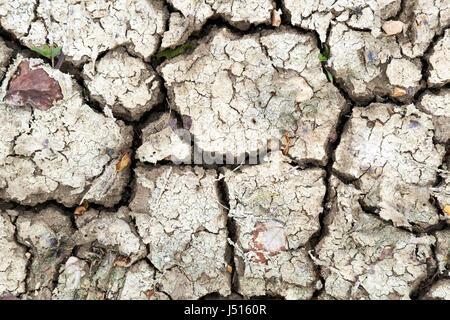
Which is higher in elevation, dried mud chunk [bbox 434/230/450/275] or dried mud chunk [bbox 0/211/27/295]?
dried mud chunk [bbox 434/230/450/275]

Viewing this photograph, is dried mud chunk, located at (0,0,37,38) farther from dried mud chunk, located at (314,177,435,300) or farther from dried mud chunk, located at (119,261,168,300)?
dried mud chunk, located at (314,177,435,300)

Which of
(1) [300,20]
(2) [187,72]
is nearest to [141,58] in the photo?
(2) [187,72]

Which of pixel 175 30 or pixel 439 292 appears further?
pixel 175 30

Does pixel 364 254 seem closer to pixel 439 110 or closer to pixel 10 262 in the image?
pixel 439 110

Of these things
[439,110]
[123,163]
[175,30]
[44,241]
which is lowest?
[44,241]

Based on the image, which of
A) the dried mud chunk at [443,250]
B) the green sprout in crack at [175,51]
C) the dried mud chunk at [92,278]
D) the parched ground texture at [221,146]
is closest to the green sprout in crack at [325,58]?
the parched ground texture at [221,146]

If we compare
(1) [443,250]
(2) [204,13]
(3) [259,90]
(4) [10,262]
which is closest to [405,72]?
(3) [259,90]

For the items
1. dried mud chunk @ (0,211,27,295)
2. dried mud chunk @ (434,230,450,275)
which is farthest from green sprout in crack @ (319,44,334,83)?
dried mud chunk @ (0,211,27,295)
